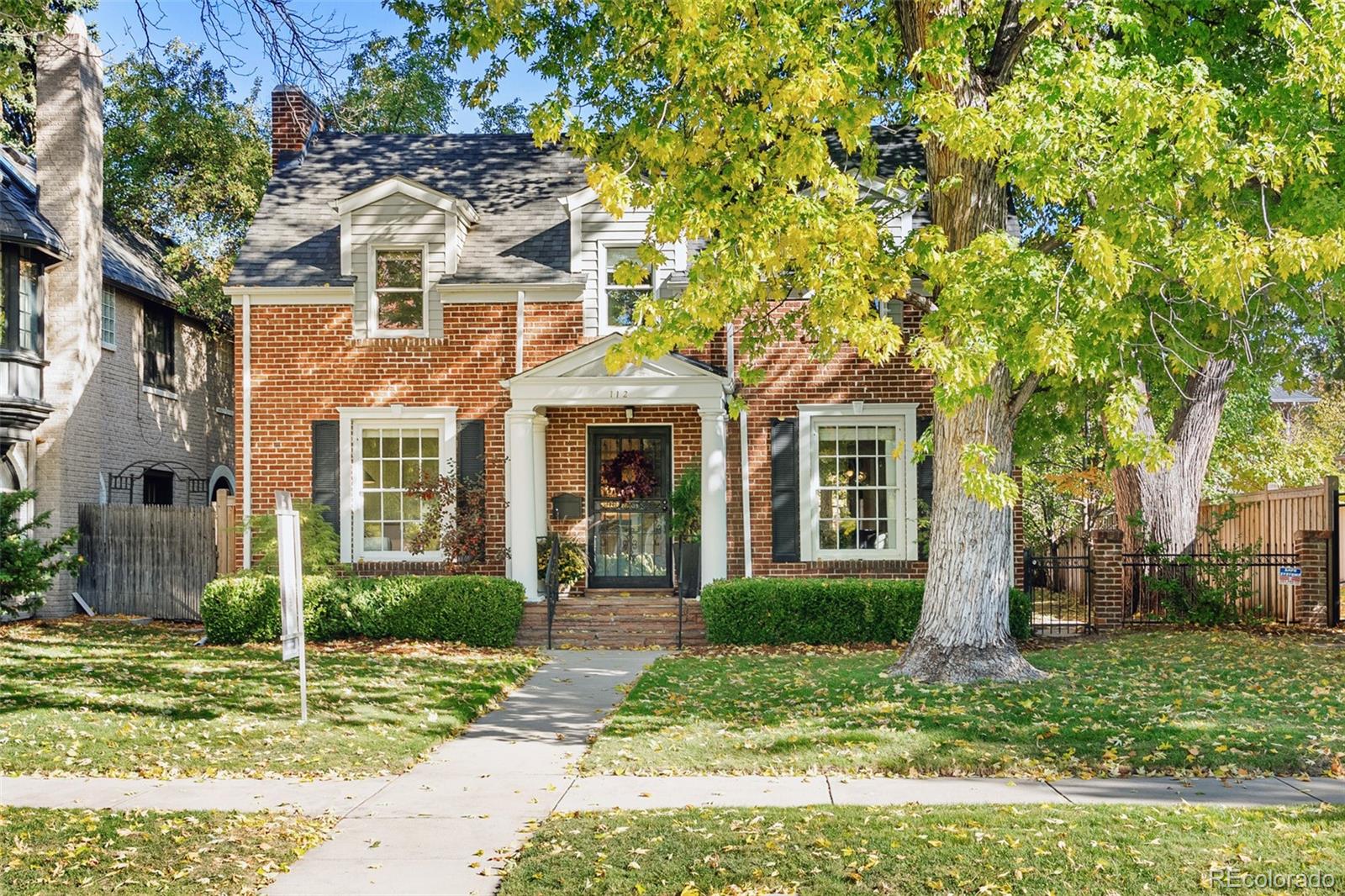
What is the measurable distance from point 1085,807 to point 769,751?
8.22ft

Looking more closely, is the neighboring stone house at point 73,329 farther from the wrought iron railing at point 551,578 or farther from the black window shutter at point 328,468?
the wrought iron railing at point 551,578

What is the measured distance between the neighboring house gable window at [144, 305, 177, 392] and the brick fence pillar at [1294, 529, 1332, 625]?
62.7 feet

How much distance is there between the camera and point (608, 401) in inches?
642

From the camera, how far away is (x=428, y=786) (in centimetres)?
820

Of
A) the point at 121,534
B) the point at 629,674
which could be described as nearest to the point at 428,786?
the point at 629,674

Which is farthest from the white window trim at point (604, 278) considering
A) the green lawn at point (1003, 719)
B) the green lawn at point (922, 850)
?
the green lawn at point (922, 850)

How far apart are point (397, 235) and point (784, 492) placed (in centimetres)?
677

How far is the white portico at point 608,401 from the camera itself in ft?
53.2

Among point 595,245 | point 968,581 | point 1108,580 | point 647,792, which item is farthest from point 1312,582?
point 647,792

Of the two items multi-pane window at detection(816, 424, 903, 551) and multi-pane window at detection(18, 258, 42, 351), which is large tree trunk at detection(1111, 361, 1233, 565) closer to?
multi-pane window at detection(816, 424, 903, 551)

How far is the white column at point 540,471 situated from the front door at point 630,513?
0.70 metres

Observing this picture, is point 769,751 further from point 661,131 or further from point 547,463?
point 547,463

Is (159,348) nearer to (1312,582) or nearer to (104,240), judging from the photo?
(104,240)

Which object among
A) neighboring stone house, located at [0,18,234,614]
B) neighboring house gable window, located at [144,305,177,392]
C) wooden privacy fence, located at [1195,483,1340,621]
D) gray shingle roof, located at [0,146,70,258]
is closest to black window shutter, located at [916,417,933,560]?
wooden privacy fence, located at [1195,483,1340,621]
